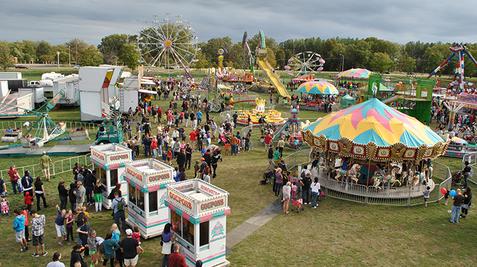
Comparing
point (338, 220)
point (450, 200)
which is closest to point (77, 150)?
point (338, 220)

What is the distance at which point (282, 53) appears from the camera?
114562mm

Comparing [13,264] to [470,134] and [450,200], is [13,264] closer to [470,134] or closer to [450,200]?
[450,200]

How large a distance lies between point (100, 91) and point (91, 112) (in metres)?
1.87

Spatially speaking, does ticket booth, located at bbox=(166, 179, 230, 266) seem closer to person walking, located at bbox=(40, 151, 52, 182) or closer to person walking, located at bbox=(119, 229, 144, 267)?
person walking, located at bbox=(119, 229, 144, 267)

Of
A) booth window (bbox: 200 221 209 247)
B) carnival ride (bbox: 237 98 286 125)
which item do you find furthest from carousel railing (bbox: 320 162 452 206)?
carnival ride (bbox: 237 98 286 125)

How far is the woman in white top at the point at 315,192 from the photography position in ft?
48.6

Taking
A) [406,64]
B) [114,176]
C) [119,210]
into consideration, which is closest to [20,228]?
[119,210]

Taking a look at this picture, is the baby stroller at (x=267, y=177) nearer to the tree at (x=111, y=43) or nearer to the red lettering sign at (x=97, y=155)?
the red lettering sign at (x=97, y=155)

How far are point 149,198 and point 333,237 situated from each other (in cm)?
599

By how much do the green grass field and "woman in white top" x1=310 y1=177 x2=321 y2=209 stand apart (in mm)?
288

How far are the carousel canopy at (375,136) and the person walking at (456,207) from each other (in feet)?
9.08

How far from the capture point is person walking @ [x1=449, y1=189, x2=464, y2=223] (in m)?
13.5

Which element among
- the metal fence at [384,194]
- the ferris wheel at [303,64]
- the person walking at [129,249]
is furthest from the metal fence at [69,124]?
the ferris wheel at [303,64]

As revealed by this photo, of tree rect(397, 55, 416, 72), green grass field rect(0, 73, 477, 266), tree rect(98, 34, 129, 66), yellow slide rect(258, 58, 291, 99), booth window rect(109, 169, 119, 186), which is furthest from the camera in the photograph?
tree rect(98, 34, 129, 66)
